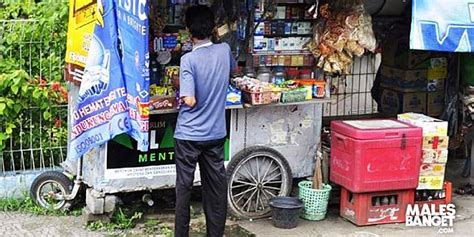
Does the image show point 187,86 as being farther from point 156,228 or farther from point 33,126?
point 33,126

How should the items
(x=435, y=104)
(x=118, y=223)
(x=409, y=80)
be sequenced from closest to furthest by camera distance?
(x=118, y=223)
(x=409, y=80)
(x=435, y=104)

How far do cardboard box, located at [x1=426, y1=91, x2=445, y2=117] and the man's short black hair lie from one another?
13.0 feet

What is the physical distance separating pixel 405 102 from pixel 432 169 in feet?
6.25

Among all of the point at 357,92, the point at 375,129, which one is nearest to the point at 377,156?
the point at 375,129

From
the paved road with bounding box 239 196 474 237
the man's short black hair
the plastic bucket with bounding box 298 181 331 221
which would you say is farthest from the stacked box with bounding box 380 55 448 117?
the man's short black hair

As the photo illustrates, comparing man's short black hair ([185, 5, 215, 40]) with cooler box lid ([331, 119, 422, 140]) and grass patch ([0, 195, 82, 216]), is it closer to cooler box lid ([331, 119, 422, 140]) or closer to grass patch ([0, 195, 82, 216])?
cooler box lid ([331, 119, 422, 140])

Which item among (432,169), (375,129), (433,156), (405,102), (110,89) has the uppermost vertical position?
(110,89)

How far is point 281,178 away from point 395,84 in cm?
249

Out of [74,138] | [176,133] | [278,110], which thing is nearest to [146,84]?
[176,133]

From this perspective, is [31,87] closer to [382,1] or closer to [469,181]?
[382,1]

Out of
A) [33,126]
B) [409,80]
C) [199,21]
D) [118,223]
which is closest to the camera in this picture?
[199,21]

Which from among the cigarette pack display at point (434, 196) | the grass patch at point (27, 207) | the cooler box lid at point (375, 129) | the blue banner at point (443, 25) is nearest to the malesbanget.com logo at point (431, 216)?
the cigarette pack display at point (434, 196)

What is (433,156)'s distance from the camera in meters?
7.22

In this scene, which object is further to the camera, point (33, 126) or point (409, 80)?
point (409, 80)
